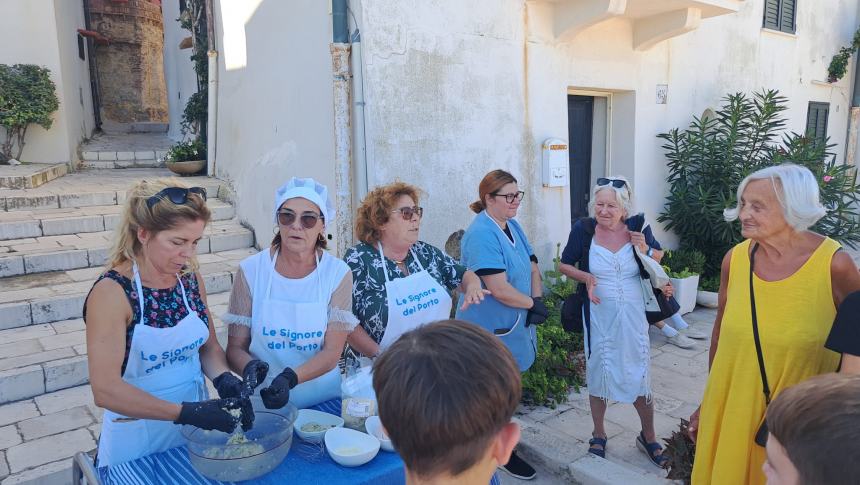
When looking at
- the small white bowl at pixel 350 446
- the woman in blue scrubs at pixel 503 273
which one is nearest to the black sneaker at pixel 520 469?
the woman in blue scrubs at pixel 503 273

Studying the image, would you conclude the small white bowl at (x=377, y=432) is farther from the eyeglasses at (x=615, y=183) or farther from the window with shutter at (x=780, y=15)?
the window with shutter at (x=780, y=15)

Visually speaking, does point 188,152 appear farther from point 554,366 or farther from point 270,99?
point 554,366

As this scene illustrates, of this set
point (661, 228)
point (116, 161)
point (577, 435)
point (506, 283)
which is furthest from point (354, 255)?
point (116, 161)

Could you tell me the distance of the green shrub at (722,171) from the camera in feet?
22.0

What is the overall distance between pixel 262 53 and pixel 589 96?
393 centimetres

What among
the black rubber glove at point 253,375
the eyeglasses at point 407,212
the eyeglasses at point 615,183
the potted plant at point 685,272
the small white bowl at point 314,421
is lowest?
the potted plant at point 685,272

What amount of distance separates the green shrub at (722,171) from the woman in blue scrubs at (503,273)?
4.31m

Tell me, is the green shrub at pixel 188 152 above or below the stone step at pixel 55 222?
above

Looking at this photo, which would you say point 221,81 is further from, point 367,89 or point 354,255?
point 354,255

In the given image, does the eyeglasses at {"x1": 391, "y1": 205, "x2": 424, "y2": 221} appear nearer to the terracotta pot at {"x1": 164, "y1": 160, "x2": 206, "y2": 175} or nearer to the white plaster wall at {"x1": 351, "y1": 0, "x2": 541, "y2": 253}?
the white plaster wall at {"x1": 351, "y1": 0, "x2": 541, "y2": 253}

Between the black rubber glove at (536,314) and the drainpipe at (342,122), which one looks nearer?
the black rubber glove at (536,314)

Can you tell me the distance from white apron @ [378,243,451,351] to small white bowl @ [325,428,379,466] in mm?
748

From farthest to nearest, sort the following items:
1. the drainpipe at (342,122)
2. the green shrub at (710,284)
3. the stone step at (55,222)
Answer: the green shrub at (710,284) → the stone step at (55,222) → the drainpipe at (342,122)

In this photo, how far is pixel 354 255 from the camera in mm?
2838
